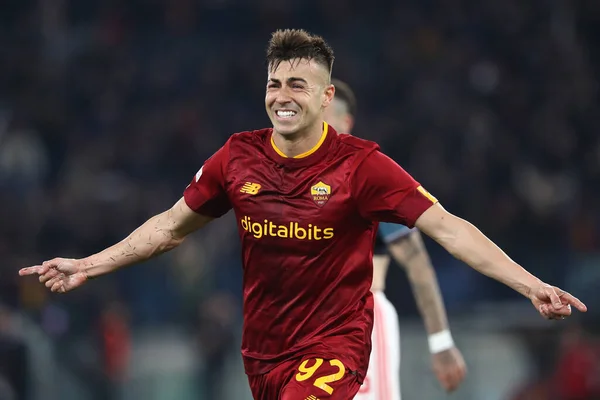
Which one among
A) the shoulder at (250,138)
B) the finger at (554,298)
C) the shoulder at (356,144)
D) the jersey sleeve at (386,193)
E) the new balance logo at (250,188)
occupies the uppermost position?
the shoulder at (250,138)

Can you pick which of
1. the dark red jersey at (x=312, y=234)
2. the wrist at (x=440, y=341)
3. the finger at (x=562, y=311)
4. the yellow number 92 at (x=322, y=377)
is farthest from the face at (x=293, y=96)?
the wrist at (x=440, y=341)

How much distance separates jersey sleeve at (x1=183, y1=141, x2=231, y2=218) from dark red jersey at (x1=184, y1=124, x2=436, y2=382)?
14 mm

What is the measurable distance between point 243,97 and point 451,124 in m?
2.99

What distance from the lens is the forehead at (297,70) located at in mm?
4801

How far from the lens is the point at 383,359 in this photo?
20.1ft

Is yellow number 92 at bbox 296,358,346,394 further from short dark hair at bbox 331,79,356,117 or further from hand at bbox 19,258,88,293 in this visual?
short dark hair at bbox 331,79,356,117

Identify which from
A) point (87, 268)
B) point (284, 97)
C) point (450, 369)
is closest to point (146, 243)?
point (87, 268)

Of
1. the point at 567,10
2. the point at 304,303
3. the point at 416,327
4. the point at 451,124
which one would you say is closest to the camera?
the point at 304,303

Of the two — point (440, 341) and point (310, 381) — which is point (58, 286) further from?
point (440, 341)

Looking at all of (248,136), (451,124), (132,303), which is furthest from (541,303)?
(451,124)

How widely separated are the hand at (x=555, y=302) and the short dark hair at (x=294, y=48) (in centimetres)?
146

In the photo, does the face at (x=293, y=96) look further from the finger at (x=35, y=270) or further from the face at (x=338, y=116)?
the face at (x=338, y=116)

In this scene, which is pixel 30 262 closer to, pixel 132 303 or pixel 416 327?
pixel 132 303

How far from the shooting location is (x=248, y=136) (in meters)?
5.05
